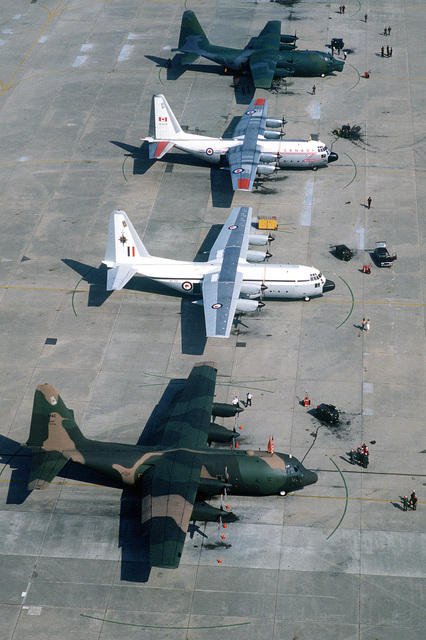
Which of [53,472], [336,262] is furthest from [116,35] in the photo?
[53,472]

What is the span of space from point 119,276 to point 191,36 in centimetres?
4670

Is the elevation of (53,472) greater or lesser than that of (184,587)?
greater

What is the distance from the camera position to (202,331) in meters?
68.2

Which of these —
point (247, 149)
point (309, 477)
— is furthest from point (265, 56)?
point (309, 477)

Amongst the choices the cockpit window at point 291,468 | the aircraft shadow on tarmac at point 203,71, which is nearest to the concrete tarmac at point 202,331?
the aircraft shadow on tarmac at point 203,71

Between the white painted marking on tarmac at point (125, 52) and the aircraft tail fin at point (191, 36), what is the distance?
28.4ft

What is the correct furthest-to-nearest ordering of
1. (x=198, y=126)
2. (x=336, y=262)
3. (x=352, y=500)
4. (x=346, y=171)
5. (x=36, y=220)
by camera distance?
Answer: 1. (x=198, y=126)
2. (x=346, y=171)
3. (x=36, y=220)
4. (x=336, y=262)
5. (x=352, y=500)

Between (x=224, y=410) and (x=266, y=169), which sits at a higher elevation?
(x=266, y=169)

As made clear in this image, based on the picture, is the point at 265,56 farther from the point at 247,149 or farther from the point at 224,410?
the point at 224,410

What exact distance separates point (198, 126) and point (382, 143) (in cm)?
2146

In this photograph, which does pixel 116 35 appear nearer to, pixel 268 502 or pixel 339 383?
pixel 339 383

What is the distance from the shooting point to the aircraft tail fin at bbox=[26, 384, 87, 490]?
5391 cm

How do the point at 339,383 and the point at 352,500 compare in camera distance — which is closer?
the point at 352,500

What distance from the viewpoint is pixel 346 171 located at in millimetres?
87062
